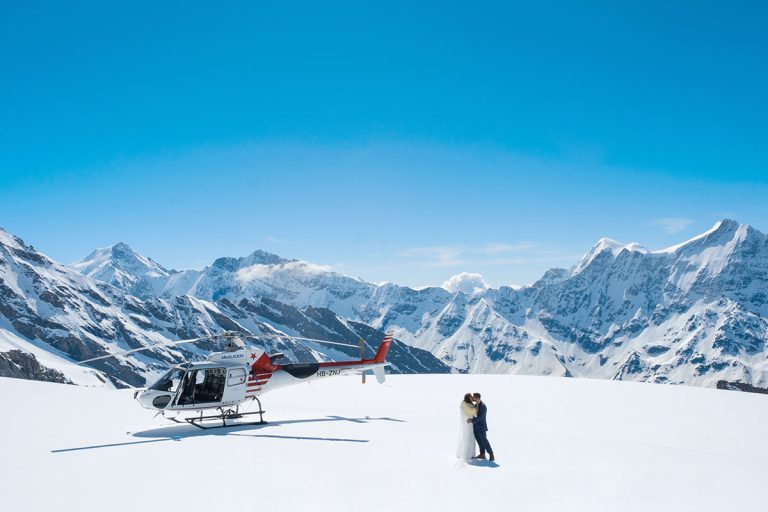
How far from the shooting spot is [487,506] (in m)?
A: 9.73

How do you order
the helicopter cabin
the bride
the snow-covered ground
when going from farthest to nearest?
the helicopter cabin < the bride < the snow-covered ground

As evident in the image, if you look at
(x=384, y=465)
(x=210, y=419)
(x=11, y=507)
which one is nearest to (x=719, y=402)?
(x=384, y=465)

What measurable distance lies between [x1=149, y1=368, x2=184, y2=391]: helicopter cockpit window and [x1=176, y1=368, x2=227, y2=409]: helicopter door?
0.28 m

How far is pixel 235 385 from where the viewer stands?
60.3 feet

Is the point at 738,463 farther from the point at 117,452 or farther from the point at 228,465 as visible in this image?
the point at 117,452

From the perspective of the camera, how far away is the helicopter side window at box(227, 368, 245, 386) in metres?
18.2

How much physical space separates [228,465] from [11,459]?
5417 millimetres

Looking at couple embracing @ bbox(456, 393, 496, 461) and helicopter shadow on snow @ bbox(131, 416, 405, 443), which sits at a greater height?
couple embracing @ bbox(456, 393, 496, 461)

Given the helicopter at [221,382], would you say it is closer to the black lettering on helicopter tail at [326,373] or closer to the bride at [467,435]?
the black lettering on helicopter tail at [326,373]

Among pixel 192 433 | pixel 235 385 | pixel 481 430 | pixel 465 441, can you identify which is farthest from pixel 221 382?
pixel 481 430

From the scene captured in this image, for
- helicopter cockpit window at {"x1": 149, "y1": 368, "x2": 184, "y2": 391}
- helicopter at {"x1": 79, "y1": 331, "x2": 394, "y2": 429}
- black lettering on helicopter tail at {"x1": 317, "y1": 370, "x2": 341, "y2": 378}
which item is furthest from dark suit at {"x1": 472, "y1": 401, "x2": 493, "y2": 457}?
helicopter cockpit window at {"x1": 149, "y1": 368, "x2": 184, "y2": 391}

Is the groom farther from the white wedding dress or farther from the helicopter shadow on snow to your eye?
the helicopter shadow on snow

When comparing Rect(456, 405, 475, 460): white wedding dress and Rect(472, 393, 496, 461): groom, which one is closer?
Rect(456, 405, 475, 460): white wedding dress

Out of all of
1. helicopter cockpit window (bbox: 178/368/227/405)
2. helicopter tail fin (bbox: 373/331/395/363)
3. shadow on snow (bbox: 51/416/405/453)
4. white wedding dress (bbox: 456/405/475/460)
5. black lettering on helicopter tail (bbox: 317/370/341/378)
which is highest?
helicopter tail fin (bbox: 373/331/395/363)
